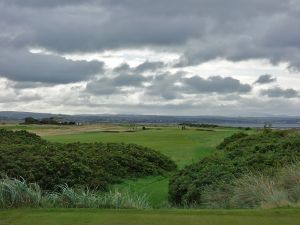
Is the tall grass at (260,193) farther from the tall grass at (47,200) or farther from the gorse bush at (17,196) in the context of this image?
the gorse bush at (17,196)

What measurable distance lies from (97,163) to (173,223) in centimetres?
1736

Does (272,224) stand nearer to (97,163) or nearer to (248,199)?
(248,199)

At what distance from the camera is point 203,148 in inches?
1750

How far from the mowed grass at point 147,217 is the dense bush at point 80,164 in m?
10.0

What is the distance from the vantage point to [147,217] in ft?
31.2

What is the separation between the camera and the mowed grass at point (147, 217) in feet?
30.0

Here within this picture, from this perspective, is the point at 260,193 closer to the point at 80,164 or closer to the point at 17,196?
the point at 17,196

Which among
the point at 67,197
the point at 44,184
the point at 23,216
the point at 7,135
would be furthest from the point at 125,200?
the point at 7,135

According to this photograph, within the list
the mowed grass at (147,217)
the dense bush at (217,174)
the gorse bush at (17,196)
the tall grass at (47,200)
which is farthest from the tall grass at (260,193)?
the gorse bush at (17,196)

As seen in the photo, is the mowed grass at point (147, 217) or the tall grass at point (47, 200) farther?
the tall grass at point (47, 200)

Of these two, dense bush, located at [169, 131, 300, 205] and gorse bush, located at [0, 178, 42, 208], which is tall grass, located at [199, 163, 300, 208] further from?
gorse bush, located at [0, 178, 42, 208]

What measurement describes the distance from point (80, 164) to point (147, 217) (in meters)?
13.5

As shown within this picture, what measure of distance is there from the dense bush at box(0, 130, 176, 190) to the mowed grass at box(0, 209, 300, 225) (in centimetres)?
1001

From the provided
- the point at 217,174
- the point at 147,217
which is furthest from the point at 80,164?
the point at 147,217
